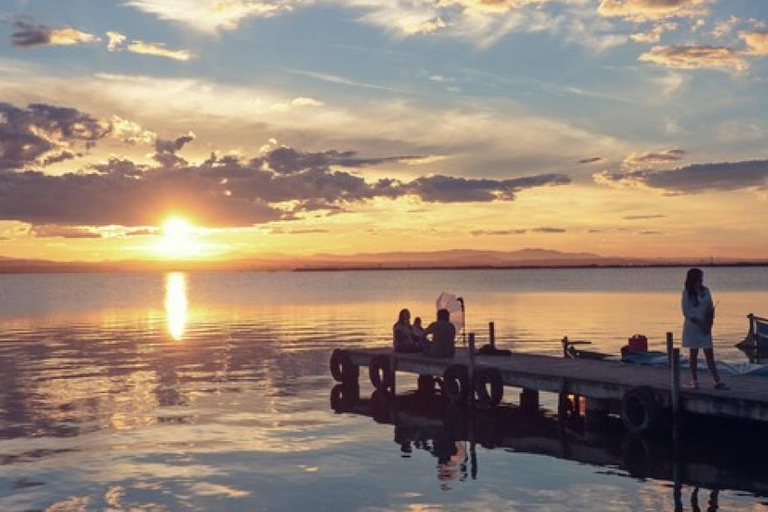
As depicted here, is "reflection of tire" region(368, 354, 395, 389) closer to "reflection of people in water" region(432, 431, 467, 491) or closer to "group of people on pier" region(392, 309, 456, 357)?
"group of people on pier" region(392, 309, 456, 357)

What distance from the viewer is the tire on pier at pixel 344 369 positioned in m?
32.7

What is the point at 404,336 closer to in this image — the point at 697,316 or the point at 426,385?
the point at 426,385

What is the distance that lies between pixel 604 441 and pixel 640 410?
1516mm

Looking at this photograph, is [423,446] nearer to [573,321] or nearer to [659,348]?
[659,348]

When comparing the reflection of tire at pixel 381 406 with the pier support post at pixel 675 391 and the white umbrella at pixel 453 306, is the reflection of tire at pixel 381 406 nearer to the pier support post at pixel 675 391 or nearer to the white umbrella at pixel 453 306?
the white umbrella at pixel 453 306

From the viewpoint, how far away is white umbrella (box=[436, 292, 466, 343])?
98.3 feet

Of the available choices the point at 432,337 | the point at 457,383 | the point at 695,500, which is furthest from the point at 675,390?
the point at 432,337

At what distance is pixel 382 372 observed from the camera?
Answer: 31172mm

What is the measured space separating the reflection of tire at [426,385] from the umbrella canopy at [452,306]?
2558mm

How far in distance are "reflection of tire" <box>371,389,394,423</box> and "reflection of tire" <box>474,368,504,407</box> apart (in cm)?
268

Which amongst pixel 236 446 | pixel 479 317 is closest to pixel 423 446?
pixel 236 446

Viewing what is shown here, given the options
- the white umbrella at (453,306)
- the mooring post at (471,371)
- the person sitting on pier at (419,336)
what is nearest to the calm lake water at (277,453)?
the mooring post at (471,371)

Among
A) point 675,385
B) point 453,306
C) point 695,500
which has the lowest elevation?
point 695,500

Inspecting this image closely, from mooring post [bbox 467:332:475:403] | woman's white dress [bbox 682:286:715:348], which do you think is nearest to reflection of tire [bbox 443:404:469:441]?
mooring post [bbox 467:332:475:403]
